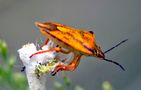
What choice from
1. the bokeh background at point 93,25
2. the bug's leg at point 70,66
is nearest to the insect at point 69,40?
the bug's leg at point 70,66

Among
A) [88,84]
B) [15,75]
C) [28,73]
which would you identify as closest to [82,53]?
[28,73]

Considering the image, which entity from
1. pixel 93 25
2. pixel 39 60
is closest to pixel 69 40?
pixel 39 60

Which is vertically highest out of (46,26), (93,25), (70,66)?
(46,26)

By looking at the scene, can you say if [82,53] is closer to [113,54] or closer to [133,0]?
[113,54]

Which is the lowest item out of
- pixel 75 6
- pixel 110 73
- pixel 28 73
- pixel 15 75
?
pixel 110 73

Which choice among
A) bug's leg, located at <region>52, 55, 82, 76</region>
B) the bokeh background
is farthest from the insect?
the bokeh background

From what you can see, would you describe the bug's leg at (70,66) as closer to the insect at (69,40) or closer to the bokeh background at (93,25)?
the insect at (69,40)

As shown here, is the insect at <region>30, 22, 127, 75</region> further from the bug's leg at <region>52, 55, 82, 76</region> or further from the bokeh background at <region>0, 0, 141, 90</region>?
the bokeh background at <region>0, 0, 141, 90</region>

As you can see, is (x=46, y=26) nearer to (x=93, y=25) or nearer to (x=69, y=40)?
(x=69, y=40)
